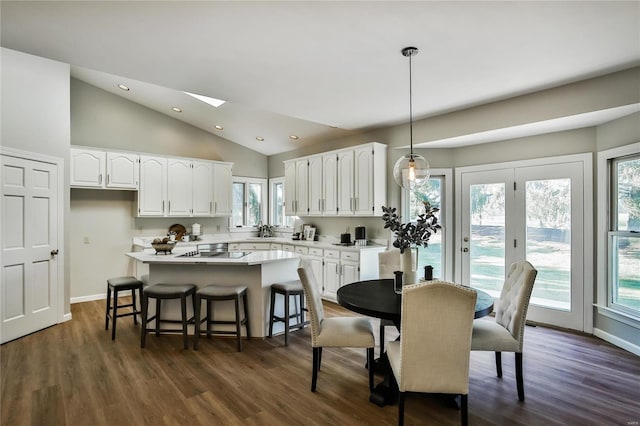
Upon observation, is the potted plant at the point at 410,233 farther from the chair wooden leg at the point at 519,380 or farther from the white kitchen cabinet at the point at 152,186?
the white kitchen cabinet at the point at 152,186

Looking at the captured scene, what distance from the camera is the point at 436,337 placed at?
6.74 feet

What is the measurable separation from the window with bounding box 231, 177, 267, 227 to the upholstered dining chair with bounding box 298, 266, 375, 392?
188 inches

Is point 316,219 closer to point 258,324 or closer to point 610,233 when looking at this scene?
point 258,324

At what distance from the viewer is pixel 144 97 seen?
19.2ft

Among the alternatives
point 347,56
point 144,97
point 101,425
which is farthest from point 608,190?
point 144,97

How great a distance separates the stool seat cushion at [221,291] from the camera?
3461mm

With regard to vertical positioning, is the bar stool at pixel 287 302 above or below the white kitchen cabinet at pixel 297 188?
below

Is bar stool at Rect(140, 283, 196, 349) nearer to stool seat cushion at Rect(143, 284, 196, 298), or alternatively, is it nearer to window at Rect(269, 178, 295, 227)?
stool seat cushion at Rect(143, 284, 196, 298)

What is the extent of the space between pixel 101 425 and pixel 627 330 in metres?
4.65

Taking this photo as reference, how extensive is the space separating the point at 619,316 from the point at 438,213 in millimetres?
2293

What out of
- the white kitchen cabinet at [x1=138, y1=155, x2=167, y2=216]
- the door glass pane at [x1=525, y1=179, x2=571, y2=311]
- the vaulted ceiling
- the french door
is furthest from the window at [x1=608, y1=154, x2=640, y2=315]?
the white kitchen cabinet at [x1=138, y1=155, x2=167, y2=216]

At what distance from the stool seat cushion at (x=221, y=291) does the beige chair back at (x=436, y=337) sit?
1.94 m

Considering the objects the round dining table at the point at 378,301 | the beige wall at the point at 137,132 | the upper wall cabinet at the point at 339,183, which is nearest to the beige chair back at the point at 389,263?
the round dining table at the point at 378,301

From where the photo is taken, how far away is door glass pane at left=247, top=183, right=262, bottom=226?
24.8 ft
